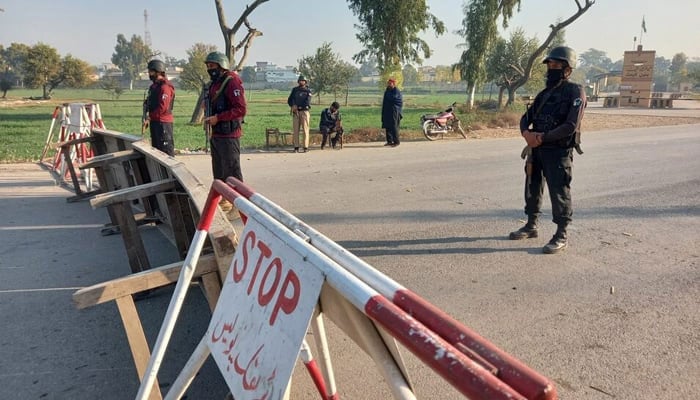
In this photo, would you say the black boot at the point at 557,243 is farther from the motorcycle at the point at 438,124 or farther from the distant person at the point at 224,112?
the motorcycle at the point at 438,124

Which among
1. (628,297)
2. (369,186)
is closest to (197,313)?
(628,297)

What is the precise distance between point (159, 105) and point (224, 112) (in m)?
1.76

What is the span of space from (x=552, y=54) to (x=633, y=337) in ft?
Answer: 8.96

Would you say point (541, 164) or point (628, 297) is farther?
point (541, 164)

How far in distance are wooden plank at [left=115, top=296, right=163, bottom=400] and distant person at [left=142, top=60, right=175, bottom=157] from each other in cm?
531

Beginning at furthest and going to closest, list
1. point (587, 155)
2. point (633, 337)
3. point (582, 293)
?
point (587, 155), point (582, 293), point (633, 337)

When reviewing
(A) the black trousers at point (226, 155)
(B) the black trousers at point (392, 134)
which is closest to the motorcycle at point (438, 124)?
(B) the black trousers at point (392, 134)

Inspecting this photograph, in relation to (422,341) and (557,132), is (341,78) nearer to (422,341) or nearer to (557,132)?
(557,132)

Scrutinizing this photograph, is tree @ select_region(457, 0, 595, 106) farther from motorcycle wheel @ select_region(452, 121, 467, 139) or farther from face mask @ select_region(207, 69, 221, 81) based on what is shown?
face mask @ select_region(207, 69, 221, 81)

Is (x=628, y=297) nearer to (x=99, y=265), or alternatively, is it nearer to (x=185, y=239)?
(x=185, y=239)

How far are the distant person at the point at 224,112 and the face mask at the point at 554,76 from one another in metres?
3.49

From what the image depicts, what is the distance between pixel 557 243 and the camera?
489 cm

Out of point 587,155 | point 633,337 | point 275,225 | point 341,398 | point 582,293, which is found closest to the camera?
point 275,225

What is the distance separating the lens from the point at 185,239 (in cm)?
378
